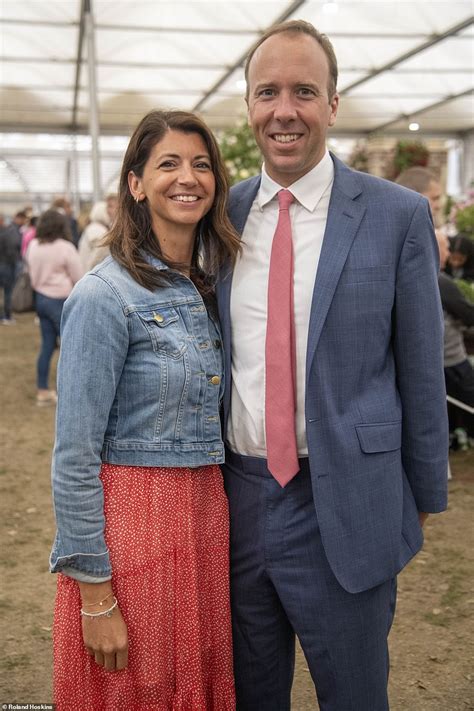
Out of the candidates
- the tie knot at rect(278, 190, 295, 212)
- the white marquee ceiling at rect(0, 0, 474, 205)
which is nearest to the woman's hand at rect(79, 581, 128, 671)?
the tie knot at rect(278, 190, 295, 212)

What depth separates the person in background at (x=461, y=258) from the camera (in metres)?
6.24

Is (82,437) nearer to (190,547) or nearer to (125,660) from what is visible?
(190,547)

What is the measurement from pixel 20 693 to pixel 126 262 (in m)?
1.90

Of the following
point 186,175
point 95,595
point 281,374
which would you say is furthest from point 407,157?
point 95,595

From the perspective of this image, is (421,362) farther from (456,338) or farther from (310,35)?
(456,338)

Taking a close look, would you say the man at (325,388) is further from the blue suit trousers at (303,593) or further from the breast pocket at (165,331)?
the breast pocket at (165,331)

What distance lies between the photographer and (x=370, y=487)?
186 centimetres

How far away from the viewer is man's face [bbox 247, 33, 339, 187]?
6.18 ft

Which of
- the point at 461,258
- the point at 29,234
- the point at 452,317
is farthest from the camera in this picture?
the point at 29,234

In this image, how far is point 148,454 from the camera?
185 centimetres

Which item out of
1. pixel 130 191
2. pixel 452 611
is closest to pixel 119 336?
pixel 130 191

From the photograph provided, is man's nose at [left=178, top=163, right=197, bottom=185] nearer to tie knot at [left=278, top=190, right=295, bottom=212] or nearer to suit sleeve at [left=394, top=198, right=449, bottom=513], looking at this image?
tie knot at [left=278, top=190, right=295, bottom=212]

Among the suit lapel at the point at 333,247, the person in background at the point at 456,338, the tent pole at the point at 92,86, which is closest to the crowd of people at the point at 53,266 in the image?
the tent pole at the point at 92,86

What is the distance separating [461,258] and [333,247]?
4741mm
